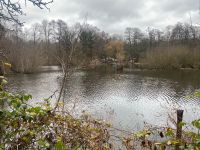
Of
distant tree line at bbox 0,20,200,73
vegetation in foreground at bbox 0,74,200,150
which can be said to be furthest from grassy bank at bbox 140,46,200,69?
vegetation in foreground at bbox 0,74,200,150

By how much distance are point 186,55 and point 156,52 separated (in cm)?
483

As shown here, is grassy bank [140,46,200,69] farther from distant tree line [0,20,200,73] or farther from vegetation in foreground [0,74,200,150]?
vegetation in foreground [0,74,200,150]

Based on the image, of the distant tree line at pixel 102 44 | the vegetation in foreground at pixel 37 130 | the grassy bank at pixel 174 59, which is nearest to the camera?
the vegetation in foreground at pixel 37 130

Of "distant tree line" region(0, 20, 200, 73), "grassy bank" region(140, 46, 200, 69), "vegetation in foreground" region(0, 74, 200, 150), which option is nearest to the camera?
"vegetation in foreground" region(0, 74, 200, 150)

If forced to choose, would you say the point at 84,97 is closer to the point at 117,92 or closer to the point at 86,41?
the point at 117,92

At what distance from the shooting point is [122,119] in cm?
1253

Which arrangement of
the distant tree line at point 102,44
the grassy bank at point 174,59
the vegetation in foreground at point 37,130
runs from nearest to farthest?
1. the vegetation in foreground at point 37,130
2. the distant tree line at point 102,44
3. the grassy bank at point 174,59

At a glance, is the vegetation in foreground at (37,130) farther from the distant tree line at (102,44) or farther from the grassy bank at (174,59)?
the grassy bank at (174,59)

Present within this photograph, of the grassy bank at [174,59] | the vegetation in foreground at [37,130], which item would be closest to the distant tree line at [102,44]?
the grassy bank at [174,59]

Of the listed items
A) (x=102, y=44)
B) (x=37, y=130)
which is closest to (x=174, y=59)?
(x=102, y=44)

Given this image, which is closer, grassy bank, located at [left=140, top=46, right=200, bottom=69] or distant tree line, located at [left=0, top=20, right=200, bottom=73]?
distant tree line, located at [left=0, top=20, right=200, bottom=73]

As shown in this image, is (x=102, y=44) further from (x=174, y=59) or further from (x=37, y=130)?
(x=37, y=130)

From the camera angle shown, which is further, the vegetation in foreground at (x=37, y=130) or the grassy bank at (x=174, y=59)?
the grassy bank at (x=174, y=59)

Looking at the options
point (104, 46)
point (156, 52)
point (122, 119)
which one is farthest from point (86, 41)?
point (122, 119)
